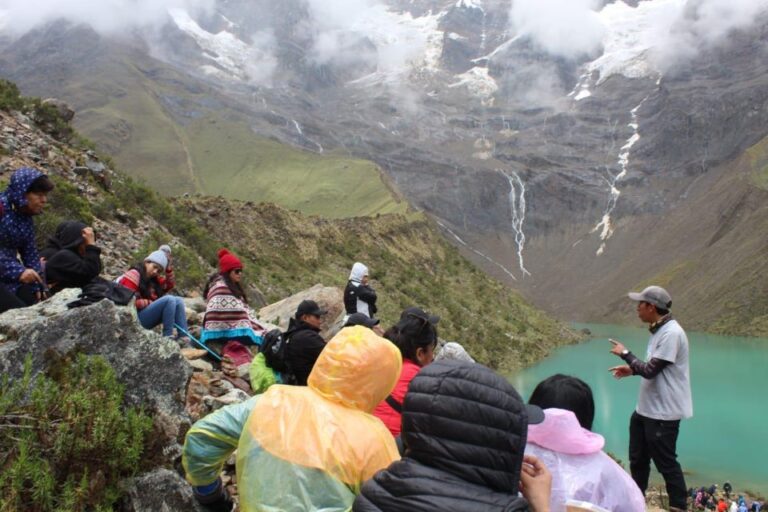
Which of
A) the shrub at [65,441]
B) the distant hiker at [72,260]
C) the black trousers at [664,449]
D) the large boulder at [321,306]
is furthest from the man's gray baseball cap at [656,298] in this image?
the large boulder at [321,306]

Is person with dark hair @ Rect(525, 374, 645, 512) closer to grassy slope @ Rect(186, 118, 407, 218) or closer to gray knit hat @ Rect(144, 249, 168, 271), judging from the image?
gray knit hat @ Rect(144, 249, 168, 271)

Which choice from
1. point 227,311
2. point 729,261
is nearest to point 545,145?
point 729,261

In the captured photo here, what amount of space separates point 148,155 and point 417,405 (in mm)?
100321

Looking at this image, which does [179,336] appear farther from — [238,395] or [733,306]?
[733,306]

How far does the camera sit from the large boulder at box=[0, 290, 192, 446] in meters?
3.78

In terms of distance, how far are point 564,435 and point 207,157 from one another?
10363 centimetres

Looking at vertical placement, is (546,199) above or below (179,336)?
above

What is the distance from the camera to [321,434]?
3006mm

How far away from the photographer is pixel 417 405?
2.55 meters

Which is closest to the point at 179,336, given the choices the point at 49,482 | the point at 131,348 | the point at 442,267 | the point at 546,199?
the point at 131,348

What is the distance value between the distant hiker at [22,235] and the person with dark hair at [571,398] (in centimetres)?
423

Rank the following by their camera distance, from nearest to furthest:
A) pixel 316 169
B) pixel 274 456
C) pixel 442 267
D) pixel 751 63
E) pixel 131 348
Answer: pixel 274 456 → pixel 131 348 → pixel 442 267 → pixel 316 169 → pixel 751 63

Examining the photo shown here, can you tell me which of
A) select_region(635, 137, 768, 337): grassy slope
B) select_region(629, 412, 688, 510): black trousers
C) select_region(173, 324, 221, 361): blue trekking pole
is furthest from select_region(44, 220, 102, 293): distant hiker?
select_region(635, 137, 768, 337): grassy slope

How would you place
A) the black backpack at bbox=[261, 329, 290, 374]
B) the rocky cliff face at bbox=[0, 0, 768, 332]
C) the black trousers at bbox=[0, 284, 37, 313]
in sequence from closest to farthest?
1. the black trousers at bbox=[0, 284, 37, 313]
2. the black backpack at bbox=[261, 329, 290, 374]
3. the rocky cliff face at bbox=[0, 0, 768, 332]
